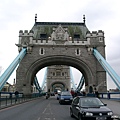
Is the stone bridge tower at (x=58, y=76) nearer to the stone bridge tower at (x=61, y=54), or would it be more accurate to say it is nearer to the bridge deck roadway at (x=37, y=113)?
the stone bridge tower at (x=61, y=54)

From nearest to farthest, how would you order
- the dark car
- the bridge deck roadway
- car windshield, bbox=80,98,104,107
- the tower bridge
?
the dark car < car windshield, bbox=80,98,104,107 < the bridge deck roadway < the tower bridge

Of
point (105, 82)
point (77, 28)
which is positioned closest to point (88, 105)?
point (105, 82)

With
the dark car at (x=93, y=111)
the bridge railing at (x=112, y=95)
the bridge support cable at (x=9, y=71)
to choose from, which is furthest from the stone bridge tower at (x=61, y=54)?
the dark car at (x=93, y=111)

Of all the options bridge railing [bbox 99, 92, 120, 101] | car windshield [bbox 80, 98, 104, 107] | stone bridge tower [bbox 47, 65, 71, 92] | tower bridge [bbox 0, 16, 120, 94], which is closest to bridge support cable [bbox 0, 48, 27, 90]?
tower bridge [bbox 0, 16, 120, 94]

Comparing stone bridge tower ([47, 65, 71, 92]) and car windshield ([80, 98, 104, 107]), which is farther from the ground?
stone bridge tower ([47, 65, 71, 92])

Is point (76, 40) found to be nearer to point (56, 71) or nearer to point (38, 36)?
point (38, 36)

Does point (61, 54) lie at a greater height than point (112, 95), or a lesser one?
greater

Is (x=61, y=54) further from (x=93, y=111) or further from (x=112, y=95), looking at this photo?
(x=93, y=111)

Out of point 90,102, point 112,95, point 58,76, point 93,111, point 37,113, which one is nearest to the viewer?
point 93,111

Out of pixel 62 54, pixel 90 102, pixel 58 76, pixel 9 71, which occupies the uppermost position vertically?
pixel 62 54

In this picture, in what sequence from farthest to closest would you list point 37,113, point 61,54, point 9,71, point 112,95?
1. point 61,54
2. point 9,71
3. point 112,95
4. point 37,113

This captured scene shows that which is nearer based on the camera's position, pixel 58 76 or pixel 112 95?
pixel 112 95

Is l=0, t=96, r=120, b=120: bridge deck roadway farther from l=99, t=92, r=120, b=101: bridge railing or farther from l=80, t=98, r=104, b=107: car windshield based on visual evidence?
l=99, t=92, r=120, b=101: bridge railing

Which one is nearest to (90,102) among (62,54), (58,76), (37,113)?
(37,113)
